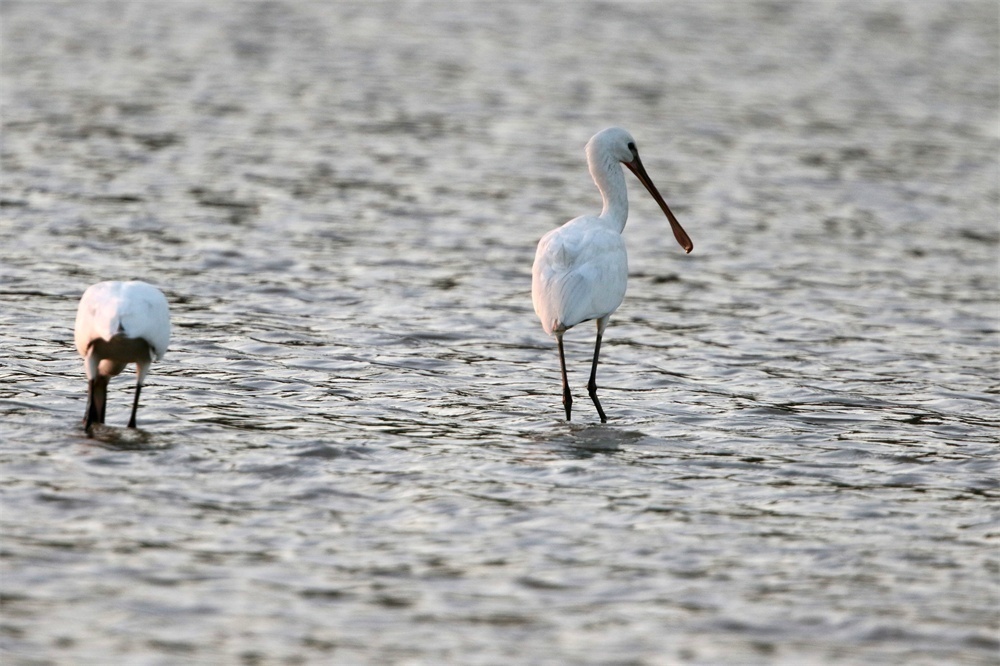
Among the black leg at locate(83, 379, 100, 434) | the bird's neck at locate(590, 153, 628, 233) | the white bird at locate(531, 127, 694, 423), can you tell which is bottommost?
the black leg at locate(83, 379, 100, 434)

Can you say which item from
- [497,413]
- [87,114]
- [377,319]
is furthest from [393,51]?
[497,413]

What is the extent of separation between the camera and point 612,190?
10.9 metres

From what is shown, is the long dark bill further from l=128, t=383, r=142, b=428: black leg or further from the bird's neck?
l=128, t=383, r=142, b=428: black leg

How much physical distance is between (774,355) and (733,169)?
6.89 metres

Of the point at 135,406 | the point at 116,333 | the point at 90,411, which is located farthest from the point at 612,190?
the point at 90,411

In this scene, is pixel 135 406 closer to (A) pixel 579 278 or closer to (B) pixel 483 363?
(A) pixel 579 278

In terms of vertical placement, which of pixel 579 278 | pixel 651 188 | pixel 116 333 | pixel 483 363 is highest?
pixel 651 188

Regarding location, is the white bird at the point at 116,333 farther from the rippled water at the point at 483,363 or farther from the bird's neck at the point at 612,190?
the bird's neck at the point at 612,190

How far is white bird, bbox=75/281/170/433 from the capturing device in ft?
28.4

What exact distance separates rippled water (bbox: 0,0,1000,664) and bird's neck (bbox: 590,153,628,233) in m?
1.15

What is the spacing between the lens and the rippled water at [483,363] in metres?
6.74

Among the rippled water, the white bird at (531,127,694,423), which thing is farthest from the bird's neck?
the rippled water

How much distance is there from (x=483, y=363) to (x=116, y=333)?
337cm

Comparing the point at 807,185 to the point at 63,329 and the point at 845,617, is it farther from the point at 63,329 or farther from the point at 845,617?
the point at 845,617
